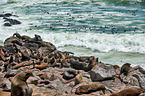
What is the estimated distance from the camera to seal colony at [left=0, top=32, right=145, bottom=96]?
573 cm

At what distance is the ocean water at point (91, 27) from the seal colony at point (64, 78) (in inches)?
104

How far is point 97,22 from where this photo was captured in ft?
64.3

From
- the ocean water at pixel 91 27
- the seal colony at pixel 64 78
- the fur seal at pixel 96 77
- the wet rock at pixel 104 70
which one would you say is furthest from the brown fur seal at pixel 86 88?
the ocean water at pixel 91 27

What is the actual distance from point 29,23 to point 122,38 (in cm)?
997

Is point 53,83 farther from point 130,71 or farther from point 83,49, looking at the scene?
point 83,49

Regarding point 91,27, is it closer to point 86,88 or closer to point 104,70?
point 104,70

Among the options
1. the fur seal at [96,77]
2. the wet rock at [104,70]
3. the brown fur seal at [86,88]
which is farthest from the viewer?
the wet rock at [104,70]

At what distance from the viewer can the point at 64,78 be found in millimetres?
7461

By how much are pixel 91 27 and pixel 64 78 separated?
435 inches

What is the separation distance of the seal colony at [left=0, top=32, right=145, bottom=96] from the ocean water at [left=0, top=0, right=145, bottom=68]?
2.64 m

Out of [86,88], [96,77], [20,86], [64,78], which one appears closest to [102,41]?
[96,77]

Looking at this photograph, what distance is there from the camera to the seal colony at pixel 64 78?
5.73m

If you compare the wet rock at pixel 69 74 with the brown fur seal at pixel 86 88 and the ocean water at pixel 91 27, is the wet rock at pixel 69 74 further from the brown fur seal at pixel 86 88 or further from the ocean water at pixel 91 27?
the ocean water at pixel 91 27

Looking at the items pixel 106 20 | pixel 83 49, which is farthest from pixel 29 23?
pixel 83 49
